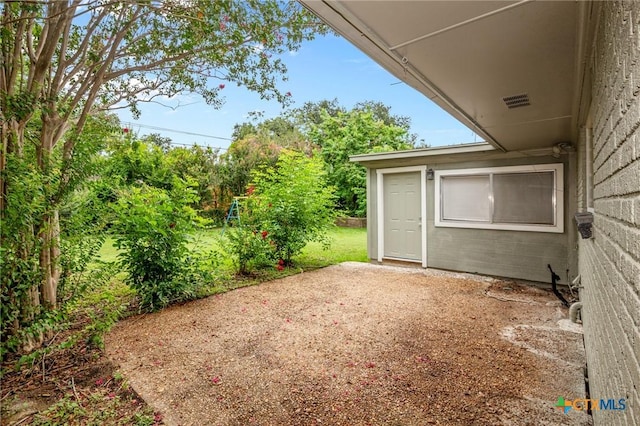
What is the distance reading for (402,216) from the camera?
7.30 metres

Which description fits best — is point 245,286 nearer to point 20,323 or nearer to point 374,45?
point 20,323

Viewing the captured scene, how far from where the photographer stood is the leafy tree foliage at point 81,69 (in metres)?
2.76

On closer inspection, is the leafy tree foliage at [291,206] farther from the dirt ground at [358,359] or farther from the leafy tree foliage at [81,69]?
the leafy tree foliage at [81,69]

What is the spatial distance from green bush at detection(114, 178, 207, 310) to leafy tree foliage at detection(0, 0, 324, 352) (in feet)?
3.15

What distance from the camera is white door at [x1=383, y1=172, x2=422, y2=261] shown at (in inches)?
279

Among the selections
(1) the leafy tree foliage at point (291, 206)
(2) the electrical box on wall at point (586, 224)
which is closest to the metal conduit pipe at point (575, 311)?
(2) the electrical box on wall at point (586, 224)

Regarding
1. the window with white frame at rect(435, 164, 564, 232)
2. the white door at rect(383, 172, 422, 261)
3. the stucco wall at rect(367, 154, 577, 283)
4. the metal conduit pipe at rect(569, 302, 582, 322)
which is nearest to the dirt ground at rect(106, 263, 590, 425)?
the metal conduit pipe at rect(569, 302, 582, 322)

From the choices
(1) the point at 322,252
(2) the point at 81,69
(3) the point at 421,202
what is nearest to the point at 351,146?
(1) the point at 322,252

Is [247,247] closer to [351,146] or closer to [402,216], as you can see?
[402,216]

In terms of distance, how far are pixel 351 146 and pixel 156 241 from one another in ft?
39.8

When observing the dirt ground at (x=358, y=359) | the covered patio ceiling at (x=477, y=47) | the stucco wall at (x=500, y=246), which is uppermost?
the covered patio ceiling at (x=477, y=47)

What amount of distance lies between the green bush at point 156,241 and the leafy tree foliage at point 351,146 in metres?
10.5

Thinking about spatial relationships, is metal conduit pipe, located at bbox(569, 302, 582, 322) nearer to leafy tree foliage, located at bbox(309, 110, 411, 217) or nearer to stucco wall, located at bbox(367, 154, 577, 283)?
stucco wall, located at bbox(367, 154, 577, 283)

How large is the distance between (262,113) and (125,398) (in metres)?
4.69
